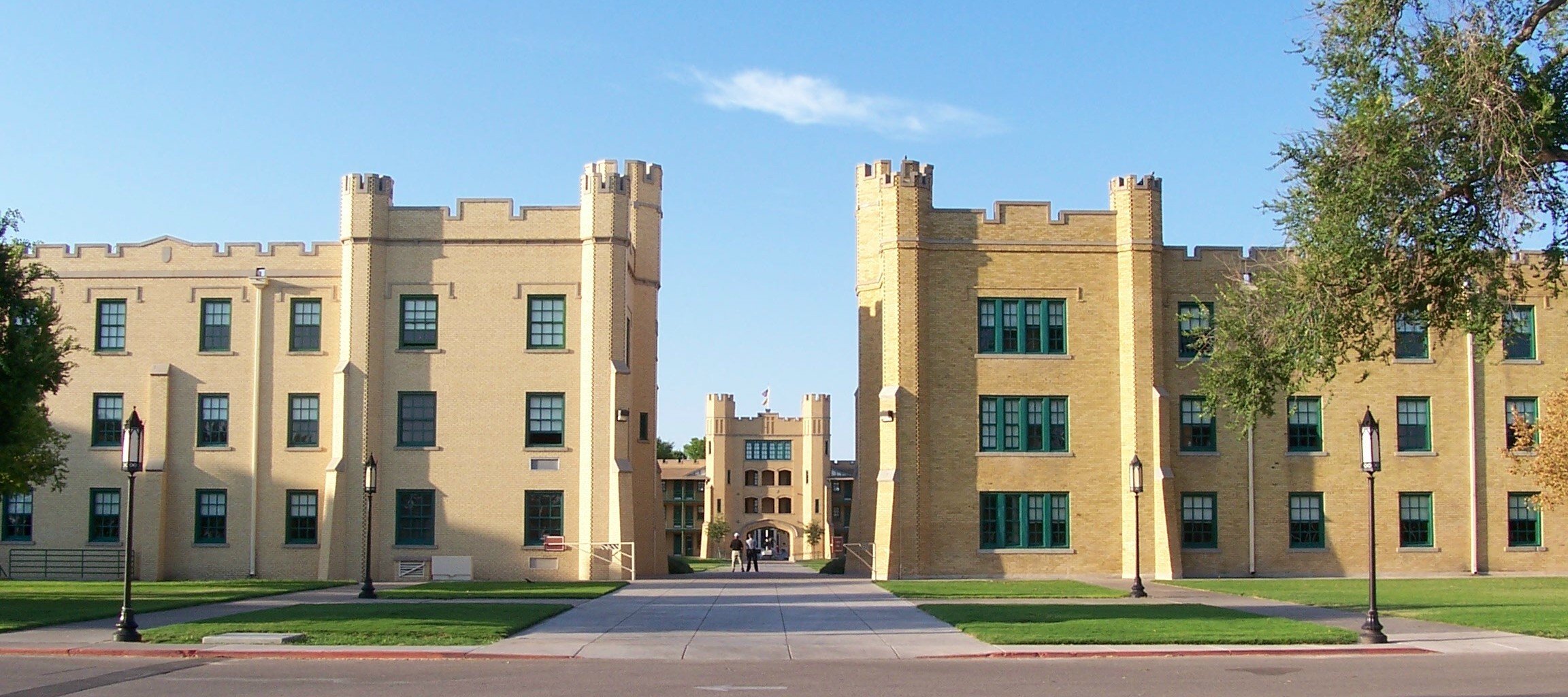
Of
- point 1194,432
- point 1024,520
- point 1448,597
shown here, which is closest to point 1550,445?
point 1448,597

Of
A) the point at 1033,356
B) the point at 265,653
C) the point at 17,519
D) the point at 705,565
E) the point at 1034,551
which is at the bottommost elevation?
the point at 705,565

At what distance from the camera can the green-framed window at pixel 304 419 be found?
41.4 metres

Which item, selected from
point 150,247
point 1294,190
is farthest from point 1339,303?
point 150,247

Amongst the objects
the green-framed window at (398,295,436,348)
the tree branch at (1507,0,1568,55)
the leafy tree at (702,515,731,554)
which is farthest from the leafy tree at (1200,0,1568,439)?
the leafy tree at (702,515,731,554)

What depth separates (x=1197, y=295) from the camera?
41.4m

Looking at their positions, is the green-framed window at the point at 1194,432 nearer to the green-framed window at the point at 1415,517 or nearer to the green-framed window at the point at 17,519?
the green-framed window at the point at 1415,517

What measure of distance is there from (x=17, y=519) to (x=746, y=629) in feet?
89.7

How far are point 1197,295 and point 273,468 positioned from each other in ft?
87.2

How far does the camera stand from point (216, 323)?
4166 cm

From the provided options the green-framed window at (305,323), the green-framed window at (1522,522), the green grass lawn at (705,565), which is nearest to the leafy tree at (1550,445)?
the green-framed window at (1522,522)

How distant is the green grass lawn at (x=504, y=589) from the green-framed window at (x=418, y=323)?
21.7 ft

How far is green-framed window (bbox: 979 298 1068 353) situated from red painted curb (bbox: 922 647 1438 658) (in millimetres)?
21335

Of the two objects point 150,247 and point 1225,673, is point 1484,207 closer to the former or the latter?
point 1225,673

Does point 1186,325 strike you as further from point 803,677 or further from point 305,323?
point 803,677
